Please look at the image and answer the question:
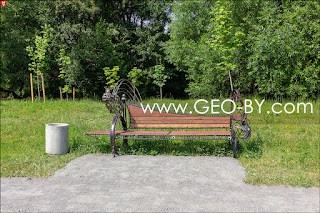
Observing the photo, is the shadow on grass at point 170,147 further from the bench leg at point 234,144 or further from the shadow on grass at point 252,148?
the bench leg at point 234,144

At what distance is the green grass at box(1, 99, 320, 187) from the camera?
470cm

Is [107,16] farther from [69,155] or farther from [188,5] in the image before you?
[69,155]

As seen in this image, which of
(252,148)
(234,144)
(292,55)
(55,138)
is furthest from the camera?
(292,55)

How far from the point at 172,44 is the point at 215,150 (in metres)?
13.5

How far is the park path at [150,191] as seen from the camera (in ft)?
11.6

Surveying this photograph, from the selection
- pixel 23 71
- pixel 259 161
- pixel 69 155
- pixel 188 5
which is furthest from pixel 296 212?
pixel 23 71

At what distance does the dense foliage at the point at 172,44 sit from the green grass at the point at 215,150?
158 inches

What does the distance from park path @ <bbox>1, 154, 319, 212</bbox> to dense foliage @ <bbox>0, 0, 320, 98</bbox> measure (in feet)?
27.6

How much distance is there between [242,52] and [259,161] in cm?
1094

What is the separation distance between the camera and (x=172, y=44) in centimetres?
1861

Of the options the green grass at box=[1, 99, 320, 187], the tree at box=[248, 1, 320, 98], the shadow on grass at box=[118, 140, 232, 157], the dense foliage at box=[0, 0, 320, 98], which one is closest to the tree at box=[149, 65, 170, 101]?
the dense foliage at box=[0, 0, 320, 98]

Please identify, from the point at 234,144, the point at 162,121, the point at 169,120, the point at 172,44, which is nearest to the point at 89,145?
the point at 162,121

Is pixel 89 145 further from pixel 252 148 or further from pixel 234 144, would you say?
pixel 252 148

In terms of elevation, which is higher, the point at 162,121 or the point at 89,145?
the point at 162,121
